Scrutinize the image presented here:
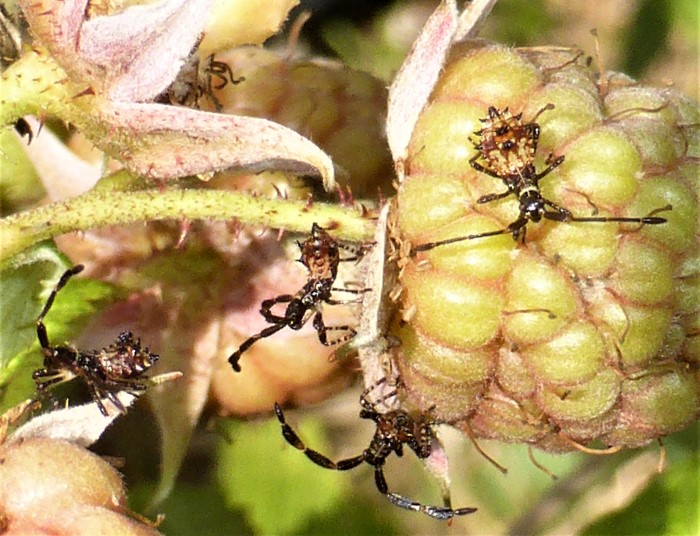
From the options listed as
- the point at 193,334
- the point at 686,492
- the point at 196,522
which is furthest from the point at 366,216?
the point at 196,522

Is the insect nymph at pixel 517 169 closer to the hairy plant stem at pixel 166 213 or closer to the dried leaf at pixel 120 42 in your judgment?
the hairy plant stem at pixel 166 213

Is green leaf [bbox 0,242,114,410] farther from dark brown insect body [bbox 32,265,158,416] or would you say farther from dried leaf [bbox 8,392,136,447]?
dried leaf [bbox 8,392,136,447]

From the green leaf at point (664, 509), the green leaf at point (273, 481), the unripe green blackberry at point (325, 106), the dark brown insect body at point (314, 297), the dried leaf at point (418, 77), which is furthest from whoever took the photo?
the green leaf at point (273, 481)

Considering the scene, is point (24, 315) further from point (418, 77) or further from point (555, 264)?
point (555, 264)

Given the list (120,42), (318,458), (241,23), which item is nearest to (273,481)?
(318,458)

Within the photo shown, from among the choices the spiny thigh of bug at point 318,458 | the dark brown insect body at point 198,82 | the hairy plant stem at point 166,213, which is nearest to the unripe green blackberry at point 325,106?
the dark brown insect body at point 198,82

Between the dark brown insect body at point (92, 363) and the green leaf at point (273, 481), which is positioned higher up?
the dark brown insect body at point (92, 363)

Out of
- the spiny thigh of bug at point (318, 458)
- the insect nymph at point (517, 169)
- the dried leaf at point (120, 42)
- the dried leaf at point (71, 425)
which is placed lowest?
the spiny thigh of bug at point (318, 458)

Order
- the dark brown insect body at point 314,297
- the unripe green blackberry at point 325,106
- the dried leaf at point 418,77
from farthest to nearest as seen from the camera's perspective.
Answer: the unripe green blackberry at point 325,106
the dark brown insect body at point 314,297
the dried leaf at point 418,77
